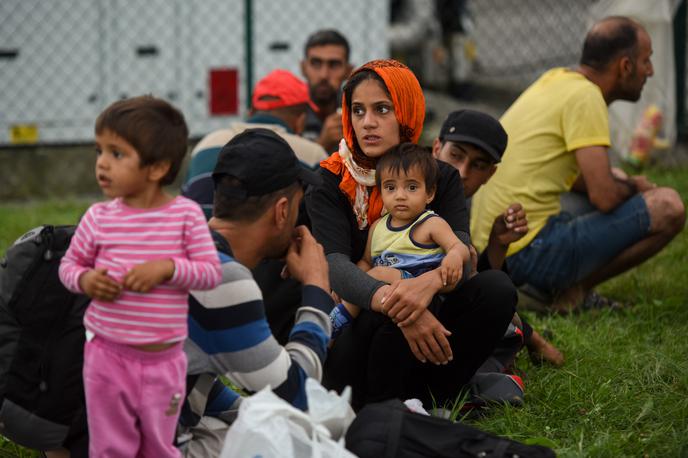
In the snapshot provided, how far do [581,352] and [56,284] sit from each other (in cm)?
233

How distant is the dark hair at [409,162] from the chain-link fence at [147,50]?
16.1 ft

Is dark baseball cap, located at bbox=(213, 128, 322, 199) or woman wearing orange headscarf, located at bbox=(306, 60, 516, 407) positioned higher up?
dark baseball cap, located at bbox=(213, 128, 322, 199)

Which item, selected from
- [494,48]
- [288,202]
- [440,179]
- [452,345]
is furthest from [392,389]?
[494,48]

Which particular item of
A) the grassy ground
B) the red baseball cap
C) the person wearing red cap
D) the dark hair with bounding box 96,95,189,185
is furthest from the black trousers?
the red baseball cap

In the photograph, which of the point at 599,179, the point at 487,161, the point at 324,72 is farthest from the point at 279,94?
the point at 599,179

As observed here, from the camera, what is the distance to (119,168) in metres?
2.42

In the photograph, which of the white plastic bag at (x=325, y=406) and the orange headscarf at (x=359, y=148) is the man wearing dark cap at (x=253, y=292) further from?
the orange headscarf at (x=359, y=148)

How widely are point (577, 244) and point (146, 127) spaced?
9.94ft

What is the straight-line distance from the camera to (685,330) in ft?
14.8

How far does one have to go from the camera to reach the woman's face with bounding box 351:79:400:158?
346 cm

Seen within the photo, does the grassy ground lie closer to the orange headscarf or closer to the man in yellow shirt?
the man in yellow shirt

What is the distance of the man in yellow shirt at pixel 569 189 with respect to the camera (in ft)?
16.2

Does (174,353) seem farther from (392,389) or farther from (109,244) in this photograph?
(392,389)

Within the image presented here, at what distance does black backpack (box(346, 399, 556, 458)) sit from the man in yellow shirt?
2.18m
